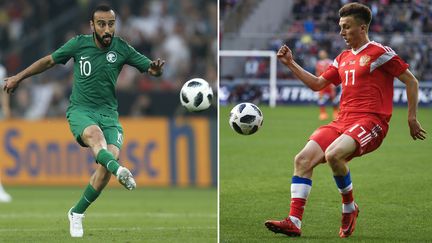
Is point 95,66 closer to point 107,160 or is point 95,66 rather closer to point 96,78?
point 96,78

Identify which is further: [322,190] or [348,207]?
[322,190]

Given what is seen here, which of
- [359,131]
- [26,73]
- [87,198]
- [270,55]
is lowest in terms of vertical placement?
[87,198]

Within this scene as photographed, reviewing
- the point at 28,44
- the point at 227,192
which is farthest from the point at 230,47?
the point at 227,192

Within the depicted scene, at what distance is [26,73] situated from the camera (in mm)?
9094

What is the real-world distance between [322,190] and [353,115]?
145 inches

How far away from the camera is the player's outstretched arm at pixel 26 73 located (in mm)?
9008

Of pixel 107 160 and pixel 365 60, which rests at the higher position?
pixel 365 60

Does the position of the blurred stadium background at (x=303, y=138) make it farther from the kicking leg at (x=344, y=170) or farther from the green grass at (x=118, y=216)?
the green grass at (x=118, y=216)

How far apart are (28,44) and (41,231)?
14.4m

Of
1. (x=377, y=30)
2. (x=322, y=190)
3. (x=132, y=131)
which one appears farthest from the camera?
(x=377, y=30)

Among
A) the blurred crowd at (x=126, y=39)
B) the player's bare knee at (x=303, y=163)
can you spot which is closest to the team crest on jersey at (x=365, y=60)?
the player's bare knee at (x=303, y=163)

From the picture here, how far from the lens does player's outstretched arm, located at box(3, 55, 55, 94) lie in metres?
9.01

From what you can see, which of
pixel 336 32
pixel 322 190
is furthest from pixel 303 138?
pixel 336 32

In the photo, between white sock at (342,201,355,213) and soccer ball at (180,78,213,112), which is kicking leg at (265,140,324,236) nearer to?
white sock at (342,201,355,213)
